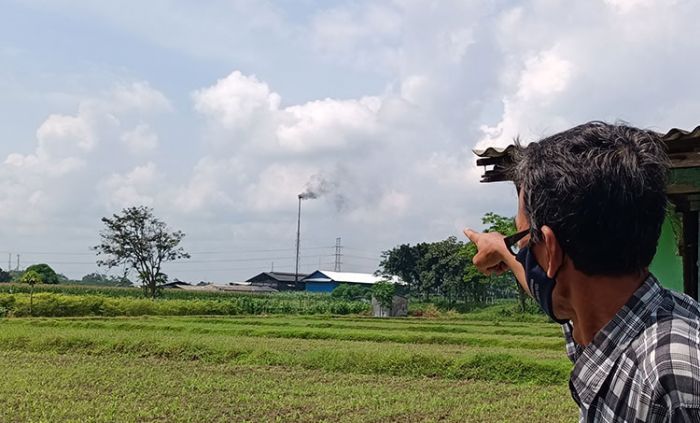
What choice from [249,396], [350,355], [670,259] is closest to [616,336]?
[670,259]

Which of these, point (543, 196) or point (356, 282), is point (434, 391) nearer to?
point (543, 196)

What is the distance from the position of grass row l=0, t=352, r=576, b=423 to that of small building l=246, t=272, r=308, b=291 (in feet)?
199

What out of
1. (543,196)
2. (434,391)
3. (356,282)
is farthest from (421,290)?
(543,196)

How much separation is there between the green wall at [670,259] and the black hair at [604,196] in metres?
3.95

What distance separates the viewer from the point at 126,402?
9.45 metres

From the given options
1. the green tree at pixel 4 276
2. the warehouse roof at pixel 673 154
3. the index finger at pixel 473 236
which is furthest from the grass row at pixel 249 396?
the green tree at pixel 4 276

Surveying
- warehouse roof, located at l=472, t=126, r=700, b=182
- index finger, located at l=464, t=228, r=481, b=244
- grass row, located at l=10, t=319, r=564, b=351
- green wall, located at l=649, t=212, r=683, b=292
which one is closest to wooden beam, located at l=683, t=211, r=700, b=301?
green wall, located at l=649, t=212, r=683, b=292

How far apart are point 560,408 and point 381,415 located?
267cm

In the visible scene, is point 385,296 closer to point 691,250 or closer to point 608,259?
point 691,250

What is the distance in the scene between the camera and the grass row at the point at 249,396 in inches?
342

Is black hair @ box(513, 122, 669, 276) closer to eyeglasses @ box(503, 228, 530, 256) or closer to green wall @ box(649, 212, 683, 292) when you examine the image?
eyeglasses @ box(503, 228, 530, 256)

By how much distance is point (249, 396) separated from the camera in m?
9.99

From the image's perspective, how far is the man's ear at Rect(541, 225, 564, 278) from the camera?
1276 millimetres

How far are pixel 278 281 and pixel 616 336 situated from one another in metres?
77.6
